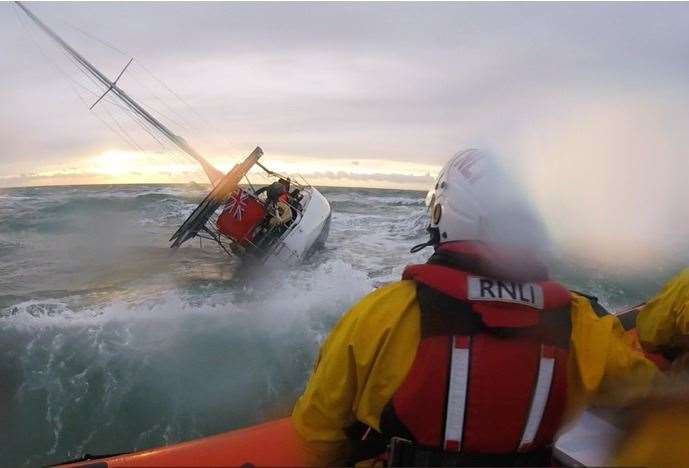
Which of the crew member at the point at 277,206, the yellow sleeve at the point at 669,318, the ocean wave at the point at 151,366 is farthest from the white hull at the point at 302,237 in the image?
the yellow sleeve at the point at 669,318

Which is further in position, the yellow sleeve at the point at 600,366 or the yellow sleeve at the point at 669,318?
the yellow sleeve at the point at 669,318

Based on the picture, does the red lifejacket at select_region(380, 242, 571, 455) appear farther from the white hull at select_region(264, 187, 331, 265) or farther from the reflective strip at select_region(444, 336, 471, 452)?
the white hull at select_region(264, 187, 331, 265)

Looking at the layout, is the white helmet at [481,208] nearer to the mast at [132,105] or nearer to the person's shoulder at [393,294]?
the person's shoulder at [393,294]

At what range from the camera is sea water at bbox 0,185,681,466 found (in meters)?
5.09

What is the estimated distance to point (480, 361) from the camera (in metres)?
1.32

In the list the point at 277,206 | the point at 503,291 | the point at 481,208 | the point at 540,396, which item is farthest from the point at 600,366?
the point at 277,206

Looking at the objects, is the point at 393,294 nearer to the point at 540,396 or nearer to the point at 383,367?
the point at 383,367

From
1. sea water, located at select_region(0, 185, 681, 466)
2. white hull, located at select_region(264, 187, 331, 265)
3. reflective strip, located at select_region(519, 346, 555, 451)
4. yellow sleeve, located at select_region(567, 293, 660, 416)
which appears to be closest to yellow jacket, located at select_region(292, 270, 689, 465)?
yellow sleeve, located at select_region(567, 293, 660, 416)

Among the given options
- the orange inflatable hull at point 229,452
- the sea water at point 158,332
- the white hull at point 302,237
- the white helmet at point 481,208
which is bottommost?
the sea water at point 158,332

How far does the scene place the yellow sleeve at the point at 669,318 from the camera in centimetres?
221

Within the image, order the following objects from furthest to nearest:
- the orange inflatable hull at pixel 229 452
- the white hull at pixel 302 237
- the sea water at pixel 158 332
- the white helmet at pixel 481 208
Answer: the white hull at pixel 302 237 < the sea water at pixel 158 332 < the orange inflatable hull at pixel 229 452 < the white helmet at pixel 481 208

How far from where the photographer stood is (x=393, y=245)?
1538 cm

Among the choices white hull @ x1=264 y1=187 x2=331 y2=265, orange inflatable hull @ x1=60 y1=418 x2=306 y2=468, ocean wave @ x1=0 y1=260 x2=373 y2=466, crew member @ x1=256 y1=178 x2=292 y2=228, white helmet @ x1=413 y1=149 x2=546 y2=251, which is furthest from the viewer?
crew member @ x1=256 y1=178 x2=292 y2=228

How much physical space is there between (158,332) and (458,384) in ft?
21.5
